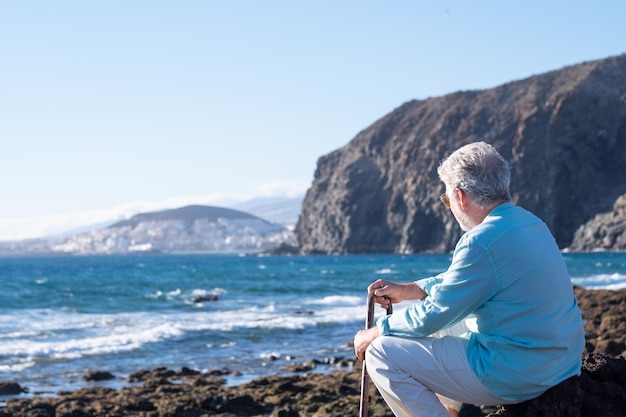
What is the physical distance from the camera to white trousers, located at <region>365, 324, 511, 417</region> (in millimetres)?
4043

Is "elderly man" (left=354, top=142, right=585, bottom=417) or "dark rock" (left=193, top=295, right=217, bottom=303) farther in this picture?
"dark rock" (left=193, top=295, right=217, bottom=303)

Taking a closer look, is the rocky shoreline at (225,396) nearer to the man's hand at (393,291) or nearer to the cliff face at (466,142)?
Answer: the man's hand at (393,291)

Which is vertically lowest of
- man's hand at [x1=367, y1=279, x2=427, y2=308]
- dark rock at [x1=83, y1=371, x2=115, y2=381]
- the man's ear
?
dark rock at [x1=83, y1=371, x2=115, y2=381]

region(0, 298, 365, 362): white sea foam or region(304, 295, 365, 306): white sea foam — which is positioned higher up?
region(0, 298, 365, 362): white sea foam

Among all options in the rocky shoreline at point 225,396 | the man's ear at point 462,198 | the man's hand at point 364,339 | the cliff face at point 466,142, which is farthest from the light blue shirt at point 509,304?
the cliff face at point 466,142

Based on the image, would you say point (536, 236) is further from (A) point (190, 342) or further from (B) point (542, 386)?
(A) point (190, 342)

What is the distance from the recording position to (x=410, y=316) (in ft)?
13.4

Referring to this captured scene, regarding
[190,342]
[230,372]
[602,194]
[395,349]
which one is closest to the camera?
[395,349]

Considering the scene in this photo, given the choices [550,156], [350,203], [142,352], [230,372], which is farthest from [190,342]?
[350,203]

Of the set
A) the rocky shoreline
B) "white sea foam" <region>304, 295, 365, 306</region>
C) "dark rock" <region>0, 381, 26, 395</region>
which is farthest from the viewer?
"white sea foam" <region>304, 295, 365, 306</region>

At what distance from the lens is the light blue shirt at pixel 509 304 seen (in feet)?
12.7

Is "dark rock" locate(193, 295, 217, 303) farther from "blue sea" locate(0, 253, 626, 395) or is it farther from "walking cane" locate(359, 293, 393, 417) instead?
"walking cane" locate(359, 293, 393, 417)

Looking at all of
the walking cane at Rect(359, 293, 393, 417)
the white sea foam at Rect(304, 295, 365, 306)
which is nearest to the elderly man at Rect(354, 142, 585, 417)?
the walking cane at Rect(359, 293, 393, 417)

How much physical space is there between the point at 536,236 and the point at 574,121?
332 feet
